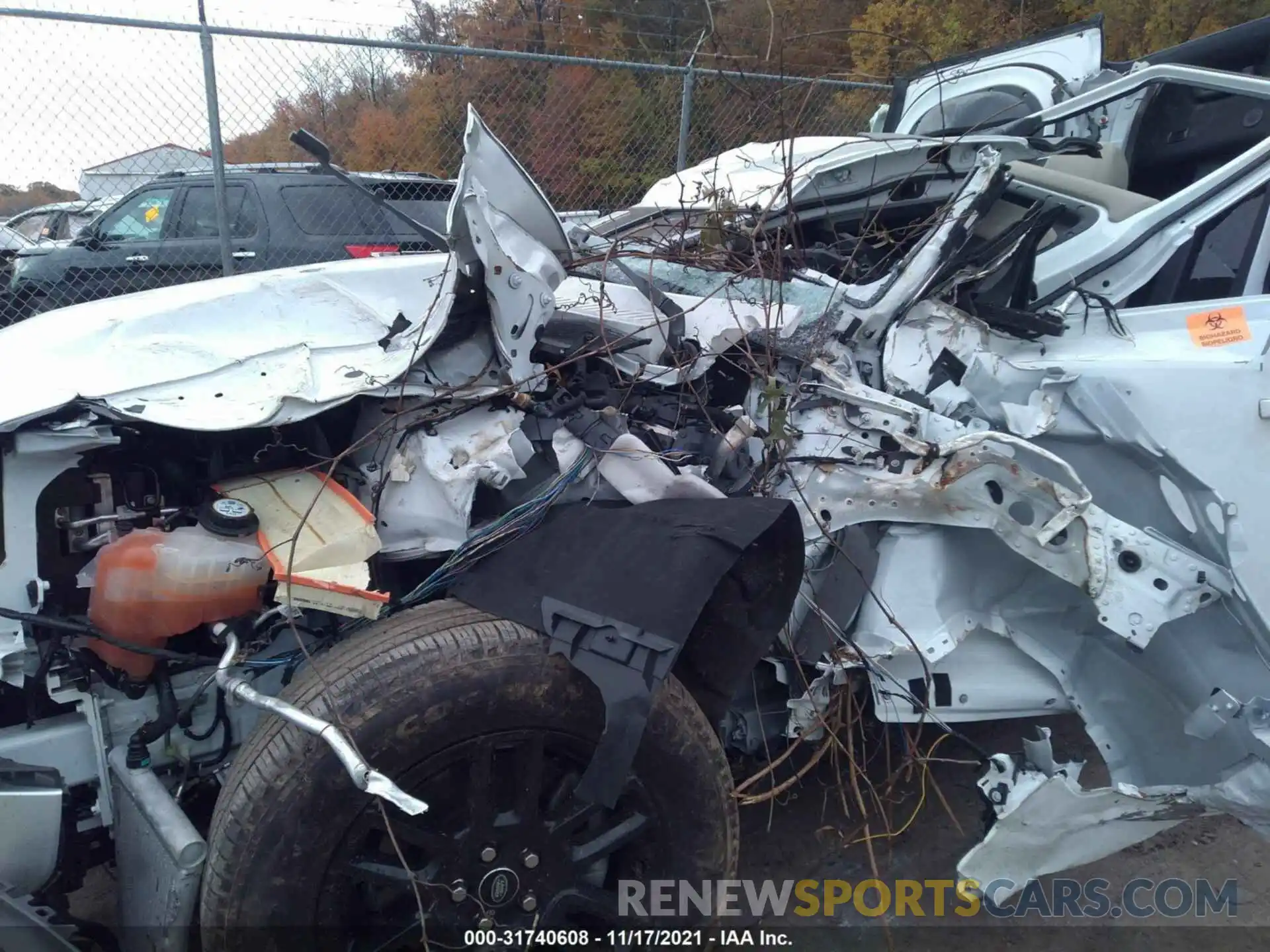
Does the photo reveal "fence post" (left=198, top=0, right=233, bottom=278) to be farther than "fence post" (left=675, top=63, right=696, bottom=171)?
No

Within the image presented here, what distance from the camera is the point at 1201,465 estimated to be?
255cm

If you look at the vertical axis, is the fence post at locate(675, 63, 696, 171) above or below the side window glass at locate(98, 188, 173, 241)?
above

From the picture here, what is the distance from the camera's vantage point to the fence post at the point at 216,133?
5.14 meters

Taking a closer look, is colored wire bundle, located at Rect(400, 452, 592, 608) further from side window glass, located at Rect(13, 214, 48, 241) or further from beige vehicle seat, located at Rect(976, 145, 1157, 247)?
side window glass, located at Rect(13, 214, 48, 241)

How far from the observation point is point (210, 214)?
6.84 metres

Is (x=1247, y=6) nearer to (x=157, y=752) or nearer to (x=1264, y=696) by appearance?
(x=1264, y=696)

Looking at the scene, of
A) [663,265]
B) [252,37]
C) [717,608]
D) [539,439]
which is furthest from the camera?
[252,37]

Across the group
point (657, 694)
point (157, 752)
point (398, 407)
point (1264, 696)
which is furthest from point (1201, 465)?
point (157, 752)

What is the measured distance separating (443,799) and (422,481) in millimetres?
772

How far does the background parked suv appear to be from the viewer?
6555mm

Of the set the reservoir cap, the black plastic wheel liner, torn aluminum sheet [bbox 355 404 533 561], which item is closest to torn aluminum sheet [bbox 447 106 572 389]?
torn aluminum sheet [bbox 355 404 533 561]

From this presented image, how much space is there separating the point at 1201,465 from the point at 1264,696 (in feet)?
2.07

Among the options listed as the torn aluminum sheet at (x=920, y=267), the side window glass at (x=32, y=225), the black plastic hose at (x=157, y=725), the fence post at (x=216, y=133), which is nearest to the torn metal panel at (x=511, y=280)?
the torn aluminum sheet at (x=920, y=267)

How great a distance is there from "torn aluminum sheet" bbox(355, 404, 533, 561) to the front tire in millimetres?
261
